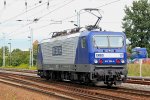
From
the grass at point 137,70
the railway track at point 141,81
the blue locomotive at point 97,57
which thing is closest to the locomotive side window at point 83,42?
the blue locomotive at point 97,57

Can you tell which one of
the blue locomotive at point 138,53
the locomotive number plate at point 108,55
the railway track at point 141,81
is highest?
the blue locomotive at point 138,53

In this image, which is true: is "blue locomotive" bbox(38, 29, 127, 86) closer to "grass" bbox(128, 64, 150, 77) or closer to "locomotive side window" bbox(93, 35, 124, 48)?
"locomotive side window" bbox(93, 35, 124, 48)

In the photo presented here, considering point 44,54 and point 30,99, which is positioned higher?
point 44,54

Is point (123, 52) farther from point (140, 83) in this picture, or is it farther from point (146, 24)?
point (146, 24)

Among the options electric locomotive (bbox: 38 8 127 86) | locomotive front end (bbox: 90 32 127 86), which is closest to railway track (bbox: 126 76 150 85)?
electric locomotive (bbox: 38 8 127 86)

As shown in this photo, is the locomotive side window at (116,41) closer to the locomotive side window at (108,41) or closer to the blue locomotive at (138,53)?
the locomotive side window at (108,41)

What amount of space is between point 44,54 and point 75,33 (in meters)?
6.69

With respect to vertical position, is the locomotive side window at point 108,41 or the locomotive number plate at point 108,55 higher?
the locomotive side window at point 108,41

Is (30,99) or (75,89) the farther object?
(75,89)

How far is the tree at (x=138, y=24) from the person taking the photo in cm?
8012

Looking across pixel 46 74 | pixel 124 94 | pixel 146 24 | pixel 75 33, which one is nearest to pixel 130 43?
pixel 146 24

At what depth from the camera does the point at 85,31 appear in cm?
2381

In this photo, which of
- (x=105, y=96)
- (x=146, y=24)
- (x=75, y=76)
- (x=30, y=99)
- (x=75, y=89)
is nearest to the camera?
(x=30, y=99)

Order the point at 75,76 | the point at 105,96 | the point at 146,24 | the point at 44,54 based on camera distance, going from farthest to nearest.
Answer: the point at 146,24
the point at 44,54
the point at 75,76
the point at 105,96
